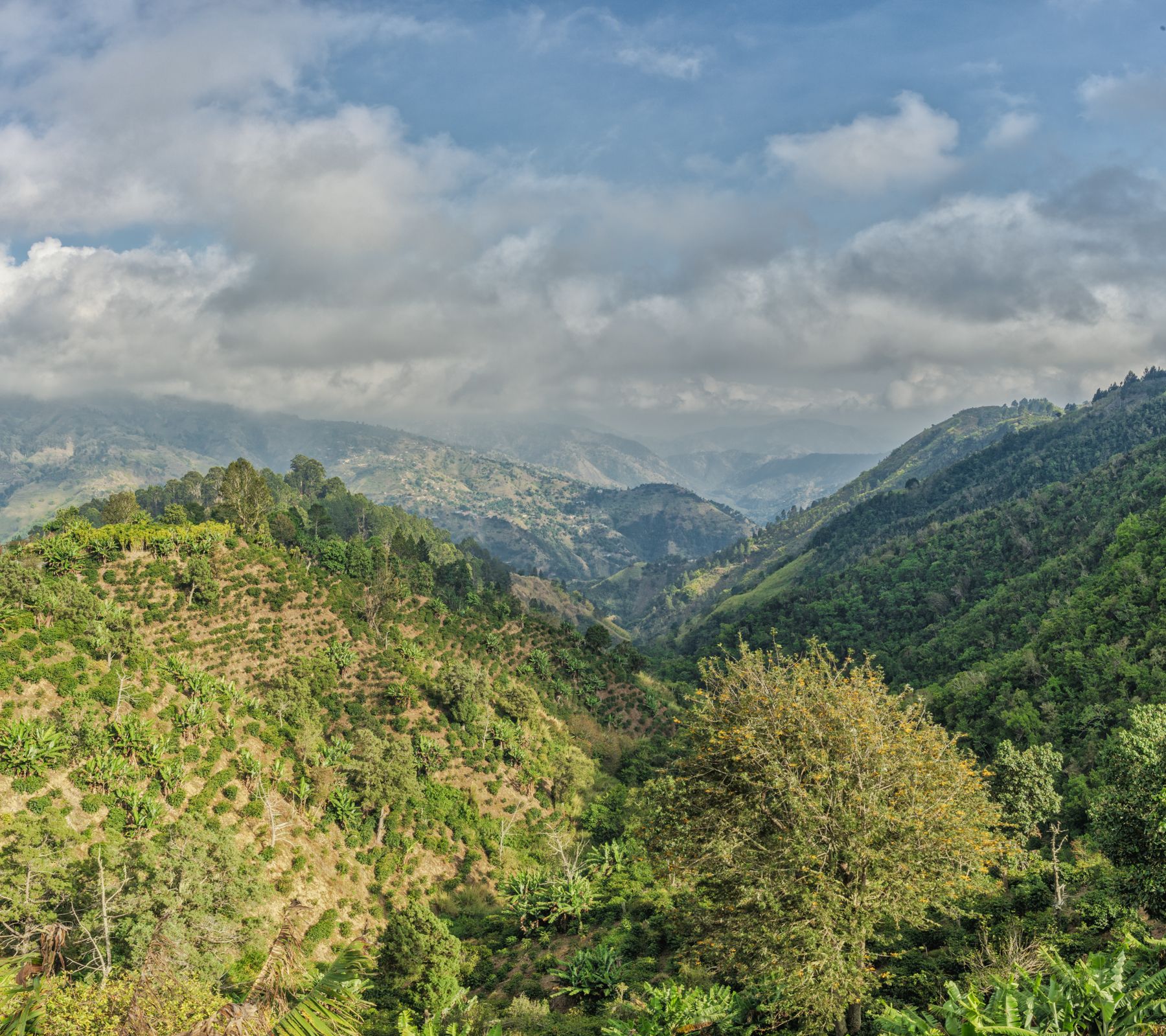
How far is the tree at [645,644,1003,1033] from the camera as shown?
19359mm

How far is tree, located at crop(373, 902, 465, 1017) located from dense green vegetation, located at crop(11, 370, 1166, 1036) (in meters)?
0.22

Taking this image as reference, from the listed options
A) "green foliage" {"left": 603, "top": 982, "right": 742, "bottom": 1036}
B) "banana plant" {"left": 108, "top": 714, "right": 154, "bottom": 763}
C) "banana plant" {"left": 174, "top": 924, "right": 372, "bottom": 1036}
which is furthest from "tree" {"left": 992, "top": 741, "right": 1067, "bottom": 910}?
"banana plant" {"left": 108, "top": 714, "right": 154, "bottom": 763}

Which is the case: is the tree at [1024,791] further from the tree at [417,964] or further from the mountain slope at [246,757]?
the tree at [417,964]

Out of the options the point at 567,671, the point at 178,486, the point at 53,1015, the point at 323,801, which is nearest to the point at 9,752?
the point at 323,801

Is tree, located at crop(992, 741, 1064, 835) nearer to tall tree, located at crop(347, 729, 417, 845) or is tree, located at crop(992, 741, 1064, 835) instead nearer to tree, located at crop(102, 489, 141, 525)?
tall tree, located at crop(347, 729, 417, 845)

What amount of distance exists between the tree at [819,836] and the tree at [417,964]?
56.8 ft

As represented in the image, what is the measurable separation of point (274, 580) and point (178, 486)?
117 meters

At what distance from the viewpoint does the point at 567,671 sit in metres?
97.1

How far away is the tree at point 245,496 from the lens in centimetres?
8600

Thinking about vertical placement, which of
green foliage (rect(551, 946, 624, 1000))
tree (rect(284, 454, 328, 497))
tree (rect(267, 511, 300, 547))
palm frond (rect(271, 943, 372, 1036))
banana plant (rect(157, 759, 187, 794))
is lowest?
green foliage (rect(551, 946, 624, 1000))

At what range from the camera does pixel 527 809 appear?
65.4 m

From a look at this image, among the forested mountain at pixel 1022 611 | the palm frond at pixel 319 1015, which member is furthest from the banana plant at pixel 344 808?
the forested mountain at pixel 1022 611

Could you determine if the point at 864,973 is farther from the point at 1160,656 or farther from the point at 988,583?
the point at 988,583

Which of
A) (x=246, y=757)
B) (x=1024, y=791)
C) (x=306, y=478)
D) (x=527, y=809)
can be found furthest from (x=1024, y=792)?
(x=306, y=478)
